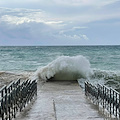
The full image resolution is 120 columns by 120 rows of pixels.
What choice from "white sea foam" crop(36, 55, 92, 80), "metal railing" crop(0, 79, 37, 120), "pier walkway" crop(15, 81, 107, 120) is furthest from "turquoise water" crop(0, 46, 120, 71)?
"metal railing" crop(0, 79, 37, 120)

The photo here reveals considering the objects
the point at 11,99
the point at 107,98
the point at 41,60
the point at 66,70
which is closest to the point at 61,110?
the point at 107,98

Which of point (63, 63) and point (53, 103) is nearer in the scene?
point (53, 103)

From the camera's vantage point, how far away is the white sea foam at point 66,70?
60.1 feet

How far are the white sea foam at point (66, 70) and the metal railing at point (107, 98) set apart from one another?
8463mm

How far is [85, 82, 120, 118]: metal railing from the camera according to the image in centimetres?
682

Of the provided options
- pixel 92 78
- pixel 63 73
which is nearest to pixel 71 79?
pixel 63 73

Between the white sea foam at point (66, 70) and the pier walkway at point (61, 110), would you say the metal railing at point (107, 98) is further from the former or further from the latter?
the white sea foam at point (66, 70)

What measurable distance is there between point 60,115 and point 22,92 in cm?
132

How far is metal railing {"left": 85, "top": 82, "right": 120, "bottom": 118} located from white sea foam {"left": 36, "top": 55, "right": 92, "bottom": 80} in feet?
27.8

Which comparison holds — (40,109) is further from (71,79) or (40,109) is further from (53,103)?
(71,79)

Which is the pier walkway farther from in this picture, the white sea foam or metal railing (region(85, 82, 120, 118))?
the white sea foam

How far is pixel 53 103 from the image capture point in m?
9.10

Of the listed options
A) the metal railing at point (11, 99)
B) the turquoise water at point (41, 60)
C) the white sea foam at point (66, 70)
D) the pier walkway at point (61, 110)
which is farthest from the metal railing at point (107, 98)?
the turquoise water at point (41, 60)

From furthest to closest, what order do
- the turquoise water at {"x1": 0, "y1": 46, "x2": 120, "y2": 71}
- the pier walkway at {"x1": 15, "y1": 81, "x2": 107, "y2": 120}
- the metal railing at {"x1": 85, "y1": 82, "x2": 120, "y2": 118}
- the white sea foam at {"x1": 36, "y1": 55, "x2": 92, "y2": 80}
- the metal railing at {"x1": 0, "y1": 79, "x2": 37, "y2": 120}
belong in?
1. the turquoise water at {"x1": 0, "y1": 46, "x2": 120, "y2": 71}
2. the white sea foam at {"x1": 36, "y1": 55, "x2": 92, "y2": 80}
3. the pier walkway at {"x1": 15, "y1": 81, "x2": 107, "y2": 120}
4. the metal railing at {"x1": 85, "y1": 82, "x2": 120, "y2": 118}
5. the metal railing at {"x1": 0, "y1": 79, "x2": 37, "y2": 120}
